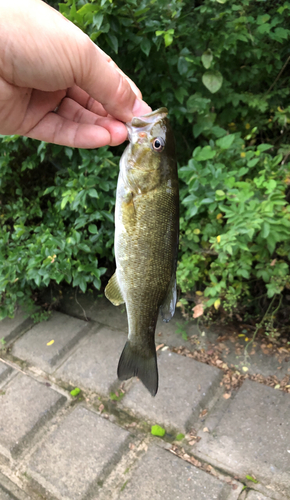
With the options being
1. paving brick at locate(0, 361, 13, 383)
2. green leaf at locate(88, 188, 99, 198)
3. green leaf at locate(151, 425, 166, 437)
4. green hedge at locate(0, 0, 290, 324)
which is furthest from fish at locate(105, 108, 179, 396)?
paving brick at locate(0, 361, 13, 383)

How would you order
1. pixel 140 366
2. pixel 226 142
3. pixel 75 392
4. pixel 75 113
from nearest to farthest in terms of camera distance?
pixel 140 366
pixel 75 113
pixel 226 142
pixel 75 392

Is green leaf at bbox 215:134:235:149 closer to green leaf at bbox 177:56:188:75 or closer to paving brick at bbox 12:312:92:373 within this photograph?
green leaf at bbox 177:56:188:75

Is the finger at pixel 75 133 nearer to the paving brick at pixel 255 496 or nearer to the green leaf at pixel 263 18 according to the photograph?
the green leaf at pixel 263 18

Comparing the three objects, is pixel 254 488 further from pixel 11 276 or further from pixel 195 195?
pixel 11 276

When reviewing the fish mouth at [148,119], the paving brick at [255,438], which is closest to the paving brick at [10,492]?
the paving brick at [255,438]

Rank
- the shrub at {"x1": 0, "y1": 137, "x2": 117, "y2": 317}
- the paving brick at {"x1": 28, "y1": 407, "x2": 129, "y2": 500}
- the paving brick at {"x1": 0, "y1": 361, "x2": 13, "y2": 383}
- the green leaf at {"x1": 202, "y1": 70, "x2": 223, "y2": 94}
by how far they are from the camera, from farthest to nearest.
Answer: the paving brick at {"x1": 0, "y1": 361, "x2": 13, "y2": 383}, the shrub at {"x1": 0, "y1": 137, "x2": 117, "y2": 317}, the green leaf at {"x1": 202, "y1": 70, "x2": 223, "y2": 94}, the paving brick at {"x1": 28, "y1": 407, "x2": 129, "y2": 500}

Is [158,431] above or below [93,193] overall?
below

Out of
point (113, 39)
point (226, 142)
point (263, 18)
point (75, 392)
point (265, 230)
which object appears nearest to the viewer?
point (265, 230)

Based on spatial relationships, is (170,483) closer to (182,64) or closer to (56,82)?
(56,82)

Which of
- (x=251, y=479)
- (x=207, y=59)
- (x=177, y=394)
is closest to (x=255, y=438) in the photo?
(x=251, y=479)
